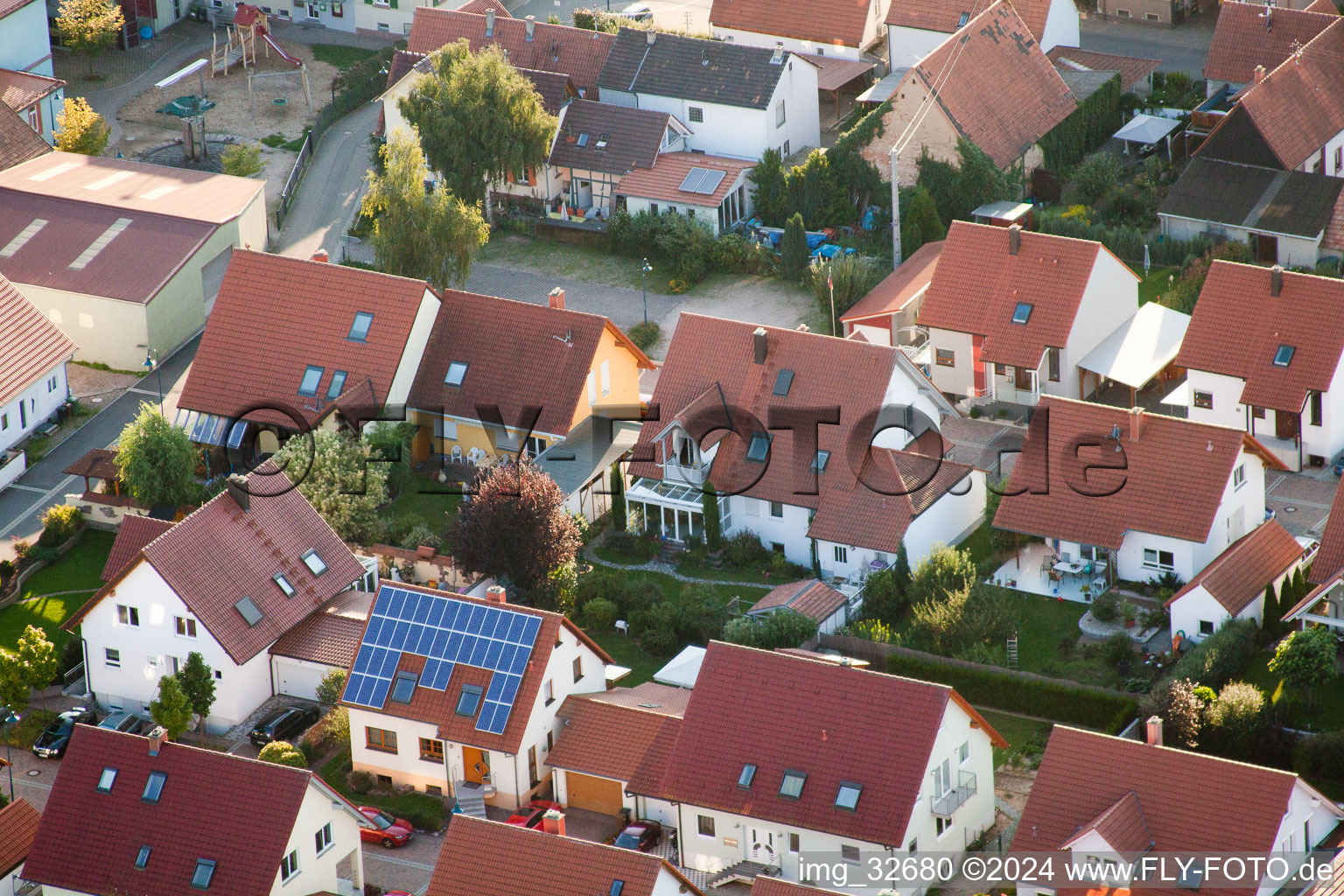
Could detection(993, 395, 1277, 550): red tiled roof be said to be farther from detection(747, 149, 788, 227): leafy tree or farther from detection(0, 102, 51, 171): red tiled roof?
detection(0, 102, 51, 171): red tiled roof

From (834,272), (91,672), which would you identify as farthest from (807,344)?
(91,672)

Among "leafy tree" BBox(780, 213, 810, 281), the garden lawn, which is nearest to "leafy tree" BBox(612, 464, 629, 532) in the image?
the garden lawn

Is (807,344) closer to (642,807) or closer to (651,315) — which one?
(651,315)

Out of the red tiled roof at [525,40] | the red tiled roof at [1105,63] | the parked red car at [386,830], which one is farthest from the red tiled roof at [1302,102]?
the parked red car at [386,830]

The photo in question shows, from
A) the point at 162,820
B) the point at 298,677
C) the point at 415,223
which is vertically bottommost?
the point at 298,677

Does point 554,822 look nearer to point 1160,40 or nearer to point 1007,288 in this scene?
point 1007,288

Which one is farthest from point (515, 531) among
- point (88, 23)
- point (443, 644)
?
point (88, 23)

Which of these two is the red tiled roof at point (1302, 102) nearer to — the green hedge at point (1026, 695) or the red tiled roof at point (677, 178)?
the red tiled roof at point (677, 178)
